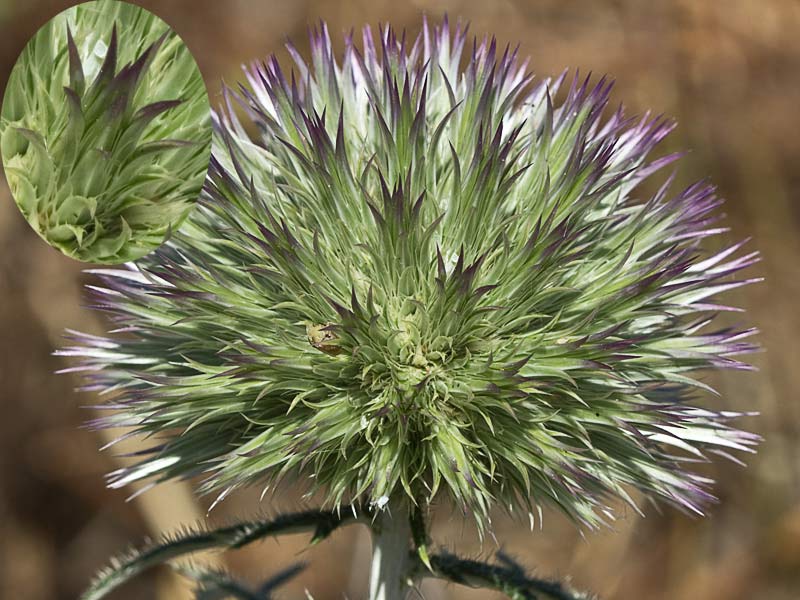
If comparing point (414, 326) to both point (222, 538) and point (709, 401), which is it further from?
point (709, 401)

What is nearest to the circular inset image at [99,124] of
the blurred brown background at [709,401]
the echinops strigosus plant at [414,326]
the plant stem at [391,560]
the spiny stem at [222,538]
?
the echinops strigosus plant at [414,326]

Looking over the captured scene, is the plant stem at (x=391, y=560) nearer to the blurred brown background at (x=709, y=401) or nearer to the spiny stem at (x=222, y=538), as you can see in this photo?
the spiny stem at (x=222, y=538)

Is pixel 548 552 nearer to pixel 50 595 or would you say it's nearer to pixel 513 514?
pixel 50 595

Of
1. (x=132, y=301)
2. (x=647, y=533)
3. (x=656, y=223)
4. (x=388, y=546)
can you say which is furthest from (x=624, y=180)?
(x=647, y=533)

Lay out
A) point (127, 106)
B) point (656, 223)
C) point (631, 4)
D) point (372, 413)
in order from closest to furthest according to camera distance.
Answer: point (127, 106)
point (372, 413)
point (656, 223)
point (631, 4)

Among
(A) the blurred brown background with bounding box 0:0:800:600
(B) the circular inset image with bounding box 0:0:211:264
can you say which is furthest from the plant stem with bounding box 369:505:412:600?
(A) the blurred brown background with bounding box 0:0:800:600

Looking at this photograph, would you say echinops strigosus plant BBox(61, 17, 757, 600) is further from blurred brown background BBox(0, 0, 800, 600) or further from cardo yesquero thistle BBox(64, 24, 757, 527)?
blurred brown background BBox(0, 0, 800, 600)

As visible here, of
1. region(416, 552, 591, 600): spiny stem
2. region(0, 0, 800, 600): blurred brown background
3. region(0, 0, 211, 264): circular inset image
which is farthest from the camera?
region(0, 0, 800, 600): blurred brown background
